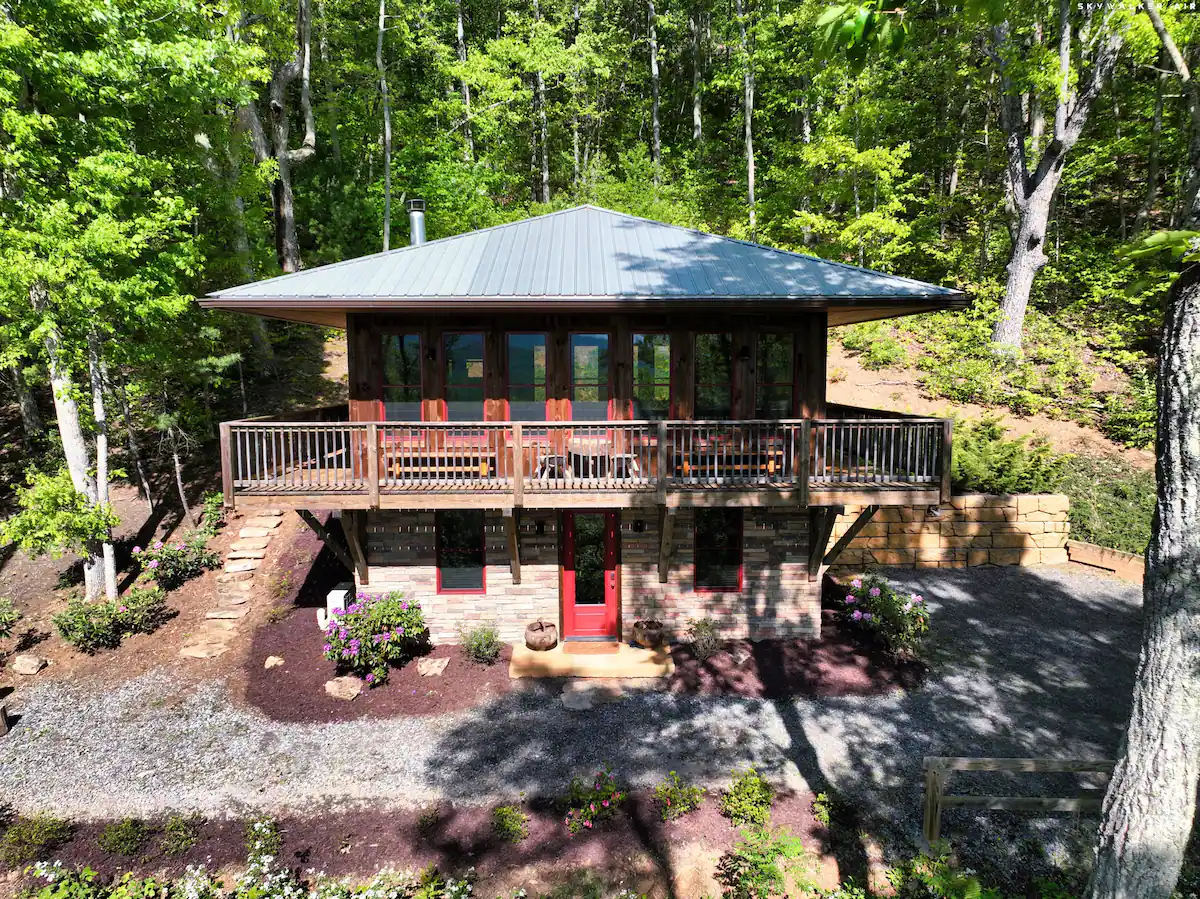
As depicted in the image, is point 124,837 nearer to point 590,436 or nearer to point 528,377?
point 590,436

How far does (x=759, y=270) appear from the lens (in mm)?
9844

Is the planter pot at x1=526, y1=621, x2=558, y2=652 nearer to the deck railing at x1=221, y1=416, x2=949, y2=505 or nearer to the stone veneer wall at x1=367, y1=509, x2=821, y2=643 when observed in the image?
the stone veneer wall at x1=367, y1=509, x2=821, y2=643

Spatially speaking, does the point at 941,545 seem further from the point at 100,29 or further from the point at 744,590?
the point at 100,29

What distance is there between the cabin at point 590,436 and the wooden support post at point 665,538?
0.06 metres

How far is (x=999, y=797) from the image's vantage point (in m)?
6.03

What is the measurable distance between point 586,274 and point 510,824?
7572 millimetres

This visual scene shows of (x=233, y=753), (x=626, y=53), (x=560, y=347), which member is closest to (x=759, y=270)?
(x=560, y=347)

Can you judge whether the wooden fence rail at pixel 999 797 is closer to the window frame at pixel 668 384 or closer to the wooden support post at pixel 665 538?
the wooden support post at pixel 665 538

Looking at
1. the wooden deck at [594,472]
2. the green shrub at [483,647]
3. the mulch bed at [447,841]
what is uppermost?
the wooden deck at [594,472]

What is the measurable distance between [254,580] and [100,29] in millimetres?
10392

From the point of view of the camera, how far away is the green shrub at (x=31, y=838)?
626 cm

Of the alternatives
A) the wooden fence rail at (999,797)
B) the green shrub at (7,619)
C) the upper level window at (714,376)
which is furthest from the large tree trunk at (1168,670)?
the green shrub at (7,619)

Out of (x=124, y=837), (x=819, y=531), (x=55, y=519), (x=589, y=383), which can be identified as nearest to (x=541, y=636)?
(x=589, y=383)

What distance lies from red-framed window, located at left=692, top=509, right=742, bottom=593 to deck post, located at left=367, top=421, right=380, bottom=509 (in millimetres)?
5080
